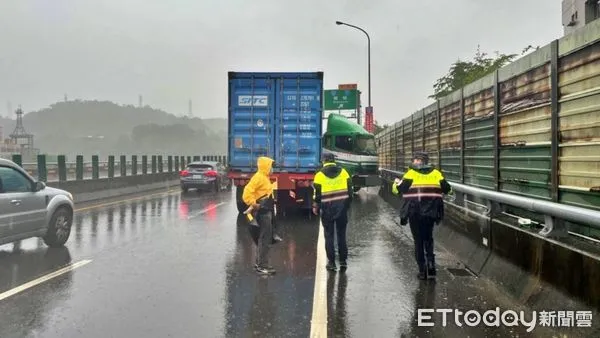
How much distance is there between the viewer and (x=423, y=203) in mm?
6746

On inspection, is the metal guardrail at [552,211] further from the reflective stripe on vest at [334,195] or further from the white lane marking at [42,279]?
the white lane marking at [42,279]

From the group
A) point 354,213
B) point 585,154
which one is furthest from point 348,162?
point 585,154

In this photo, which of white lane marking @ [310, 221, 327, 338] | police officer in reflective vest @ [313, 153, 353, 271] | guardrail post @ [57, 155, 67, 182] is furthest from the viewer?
guardrail post @ [57, 155, 67, 182]

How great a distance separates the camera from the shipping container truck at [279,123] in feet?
Answer: 45.2

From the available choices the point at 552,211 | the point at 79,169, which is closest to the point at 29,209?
the point at 552,211

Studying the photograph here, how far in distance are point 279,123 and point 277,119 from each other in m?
0.12

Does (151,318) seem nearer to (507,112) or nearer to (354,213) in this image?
(507,112)

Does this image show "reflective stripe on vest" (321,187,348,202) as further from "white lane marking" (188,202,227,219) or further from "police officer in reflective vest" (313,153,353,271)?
"white lane marking" (188,202,227,219)

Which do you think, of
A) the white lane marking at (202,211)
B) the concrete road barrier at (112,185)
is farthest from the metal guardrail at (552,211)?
→ the concrete road barrier at (112,185)

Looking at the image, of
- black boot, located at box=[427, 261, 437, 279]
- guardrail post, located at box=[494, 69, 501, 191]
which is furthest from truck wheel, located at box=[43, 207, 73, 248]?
guardrail post, located at box=[494, 69, 501, 191]

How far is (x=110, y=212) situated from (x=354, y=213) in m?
6.97

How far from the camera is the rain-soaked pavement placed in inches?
196

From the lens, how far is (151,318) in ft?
17.1

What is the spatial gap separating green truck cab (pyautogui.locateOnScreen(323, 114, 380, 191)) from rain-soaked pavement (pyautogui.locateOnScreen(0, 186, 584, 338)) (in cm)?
1026
